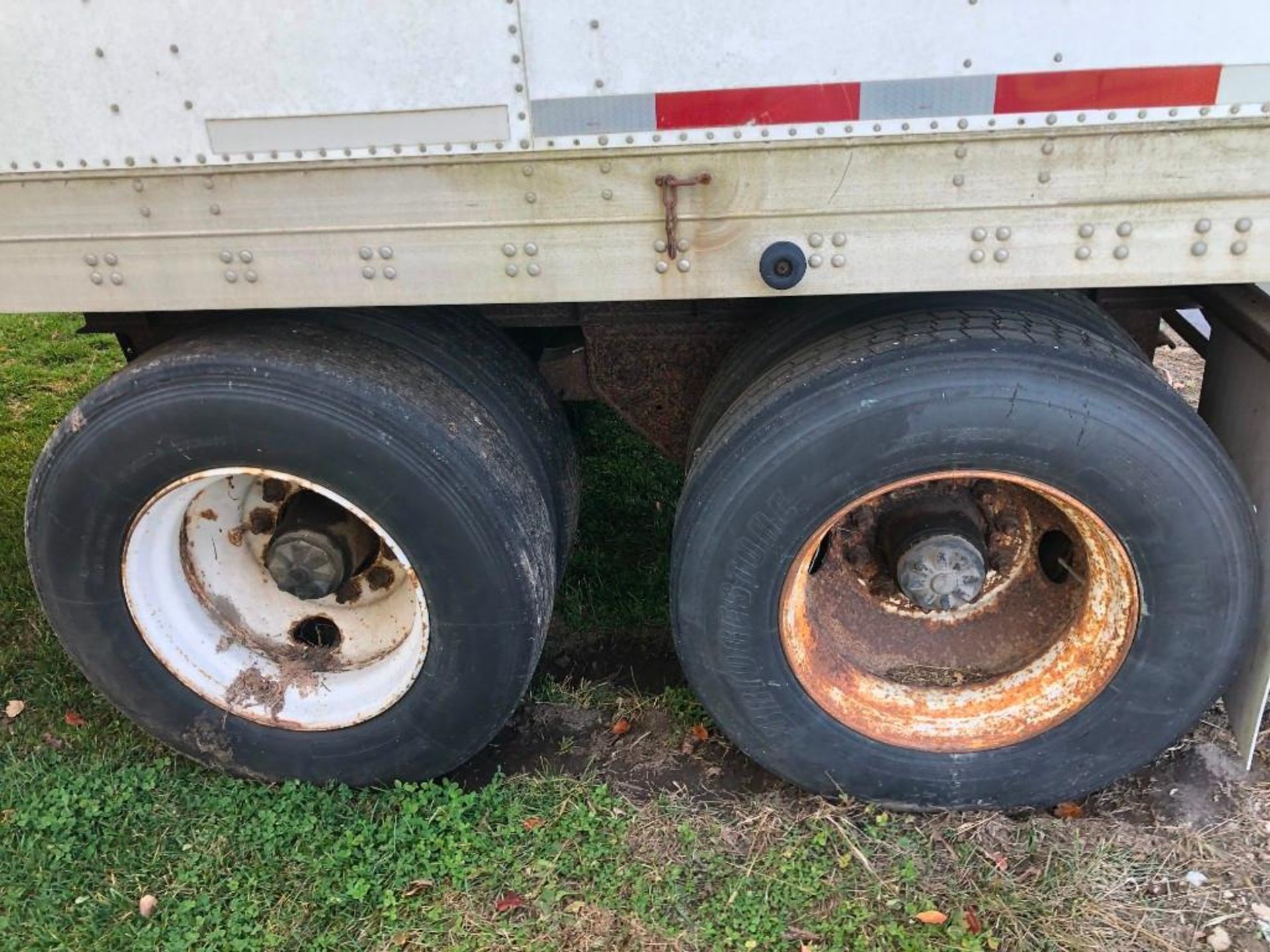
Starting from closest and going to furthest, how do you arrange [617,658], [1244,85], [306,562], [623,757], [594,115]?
[1244,85], [594,115], [306,562], [623,757], [617,658]

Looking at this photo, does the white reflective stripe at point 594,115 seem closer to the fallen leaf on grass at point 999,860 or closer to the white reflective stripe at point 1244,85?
the white reflective stripe at point 1244,85

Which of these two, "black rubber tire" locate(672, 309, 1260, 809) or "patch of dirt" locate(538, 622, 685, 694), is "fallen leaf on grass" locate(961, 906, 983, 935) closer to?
"black rubber tire" locate(672, 309, 1260, 809)

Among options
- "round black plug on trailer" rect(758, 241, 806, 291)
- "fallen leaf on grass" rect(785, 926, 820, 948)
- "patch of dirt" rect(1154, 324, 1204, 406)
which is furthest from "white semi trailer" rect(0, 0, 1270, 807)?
"patch of dirt" rect(1154, 324, 1204, 406)

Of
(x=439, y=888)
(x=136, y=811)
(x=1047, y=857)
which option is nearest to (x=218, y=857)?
(x=136, y=811)

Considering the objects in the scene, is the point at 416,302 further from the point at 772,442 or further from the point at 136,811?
the point at 136,811

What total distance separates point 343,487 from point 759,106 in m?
1.28

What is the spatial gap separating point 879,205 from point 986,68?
0.30 metres

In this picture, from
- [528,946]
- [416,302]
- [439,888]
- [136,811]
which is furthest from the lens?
[136,811]

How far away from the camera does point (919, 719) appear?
2652 mm

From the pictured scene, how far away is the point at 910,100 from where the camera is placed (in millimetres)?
1872

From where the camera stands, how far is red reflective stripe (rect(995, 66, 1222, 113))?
5.94ft

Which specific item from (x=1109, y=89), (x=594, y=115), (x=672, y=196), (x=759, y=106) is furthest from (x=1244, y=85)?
(x=594, y=115)

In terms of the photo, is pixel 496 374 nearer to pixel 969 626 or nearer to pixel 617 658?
pixel 617 658

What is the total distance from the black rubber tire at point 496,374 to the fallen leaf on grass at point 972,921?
1.36 m
